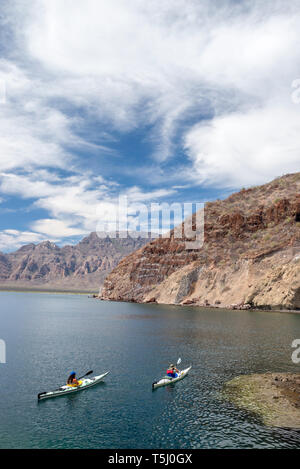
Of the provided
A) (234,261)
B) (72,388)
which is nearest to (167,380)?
(72,388)

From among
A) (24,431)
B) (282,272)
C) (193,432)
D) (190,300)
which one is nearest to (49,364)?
(24,431)

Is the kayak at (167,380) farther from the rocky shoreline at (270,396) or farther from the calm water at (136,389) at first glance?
the rocky shoreline at (270,396)

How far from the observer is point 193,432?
22.2 meters

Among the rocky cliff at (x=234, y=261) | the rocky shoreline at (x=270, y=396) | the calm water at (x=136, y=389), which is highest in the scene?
the rocky cliff at (x=234, y=261)

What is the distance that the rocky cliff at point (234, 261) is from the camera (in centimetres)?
10650

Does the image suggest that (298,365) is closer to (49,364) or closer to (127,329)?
(49,364)

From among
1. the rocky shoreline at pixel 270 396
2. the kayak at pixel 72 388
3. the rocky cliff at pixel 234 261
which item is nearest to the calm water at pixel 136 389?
the kayak at pixel 72 388

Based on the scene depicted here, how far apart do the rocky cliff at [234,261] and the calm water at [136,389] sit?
144 feet

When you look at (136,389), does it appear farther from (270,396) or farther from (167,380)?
(270,396)

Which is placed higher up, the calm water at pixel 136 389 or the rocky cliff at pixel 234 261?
the rocky cliff at pixel 234 261

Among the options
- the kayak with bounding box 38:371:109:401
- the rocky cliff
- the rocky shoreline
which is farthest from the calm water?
the rocky cliff

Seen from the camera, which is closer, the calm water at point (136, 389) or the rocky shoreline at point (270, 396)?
the calm water at point (136, 389)
